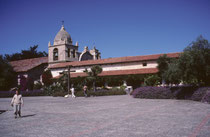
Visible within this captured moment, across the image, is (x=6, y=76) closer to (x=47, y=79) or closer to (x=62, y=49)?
(x=47, y=79)

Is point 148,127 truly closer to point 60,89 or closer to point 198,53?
point 198,53

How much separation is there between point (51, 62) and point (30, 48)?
3556 centimetres

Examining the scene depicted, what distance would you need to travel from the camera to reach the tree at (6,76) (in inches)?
1699

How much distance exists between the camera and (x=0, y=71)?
43438mm

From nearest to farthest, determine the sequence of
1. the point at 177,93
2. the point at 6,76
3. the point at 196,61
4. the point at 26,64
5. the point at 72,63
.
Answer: the point at 196,61, the point at 177,93, the point at 6,76, the point at 72,63, the point at 26,64

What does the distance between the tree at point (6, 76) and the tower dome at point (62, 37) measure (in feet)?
40.6

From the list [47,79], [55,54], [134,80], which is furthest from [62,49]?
[134,80]

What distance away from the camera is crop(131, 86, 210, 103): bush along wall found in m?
17.2

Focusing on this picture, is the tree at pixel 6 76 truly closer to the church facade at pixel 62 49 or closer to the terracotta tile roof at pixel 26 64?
the terracotta tile roof at pixel 26 64

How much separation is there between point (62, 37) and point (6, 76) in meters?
15.6

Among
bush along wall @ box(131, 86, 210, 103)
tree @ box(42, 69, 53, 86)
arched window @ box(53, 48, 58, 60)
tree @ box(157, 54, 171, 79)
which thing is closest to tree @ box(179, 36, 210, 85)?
bush along wall @ box(131, 86, 210, 103)

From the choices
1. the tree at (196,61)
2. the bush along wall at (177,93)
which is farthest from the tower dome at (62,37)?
the tree at (196,61)

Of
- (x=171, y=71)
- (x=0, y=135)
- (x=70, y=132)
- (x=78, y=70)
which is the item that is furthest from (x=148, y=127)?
(x=78, y=70)

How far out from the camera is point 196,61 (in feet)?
56.6
